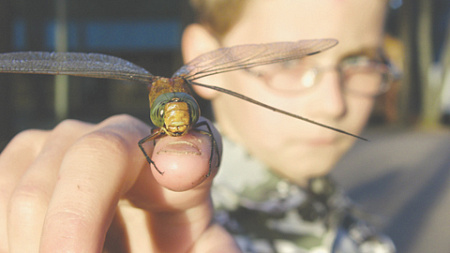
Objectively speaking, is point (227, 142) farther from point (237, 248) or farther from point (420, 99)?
point (420, 99)

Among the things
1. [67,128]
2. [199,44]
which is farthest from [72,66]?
[199,44]

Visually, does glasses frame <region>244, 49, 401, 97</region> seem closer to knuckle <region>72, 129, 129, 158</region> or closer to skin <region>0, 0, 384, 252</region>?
skin <region>0, 0, 384, 252</region>

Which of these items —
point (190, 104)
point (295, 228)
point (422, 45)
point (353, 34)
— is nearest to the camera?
point (190, 104)

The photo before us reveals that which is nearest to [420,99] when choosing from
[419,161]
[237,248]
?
[419,161]

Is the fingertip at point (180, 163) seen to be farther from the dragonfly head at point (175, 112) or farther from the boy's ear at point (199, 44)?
the boy's ear at point (199, 44)

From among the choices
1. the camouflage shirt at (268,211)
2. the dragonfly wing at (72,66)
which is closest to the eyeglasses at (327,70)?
the camouflage shirt at (268,211)

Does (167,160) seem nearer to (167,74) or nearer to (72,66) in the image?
(72,66)

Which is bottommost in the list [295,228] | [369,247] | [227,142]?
[369,247]

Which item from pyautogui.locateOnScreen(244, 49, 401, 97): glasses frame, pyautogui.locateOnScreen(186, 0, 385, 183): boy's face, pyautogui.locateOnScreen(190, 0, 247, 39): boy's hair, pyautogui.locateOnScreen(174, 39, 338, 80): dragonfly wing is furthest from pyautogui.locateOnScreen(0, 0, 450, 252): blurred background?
pyautogui.locateOnScreen(174, 39, 338, 80): dragonfly wing

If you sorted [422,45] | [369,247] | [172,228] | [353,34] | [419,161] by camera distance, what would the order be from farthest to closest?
[422,45] → [419,161] → [369,247] → [353,34] → [172,228]
